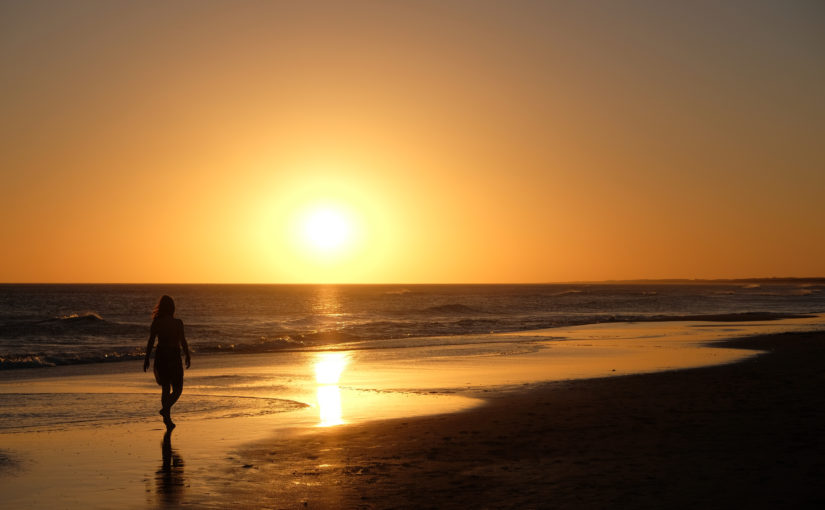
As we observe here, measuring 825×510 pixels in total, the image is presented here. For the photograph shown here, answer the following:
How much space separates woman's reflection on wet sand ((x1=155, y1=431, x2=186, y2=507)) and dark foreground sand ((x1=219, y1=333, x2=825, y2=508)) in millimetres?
505

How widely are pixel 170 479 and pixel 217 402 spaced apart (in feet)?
23.6

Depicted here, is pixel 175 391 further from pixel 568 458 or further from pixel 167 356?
pixel 568 458

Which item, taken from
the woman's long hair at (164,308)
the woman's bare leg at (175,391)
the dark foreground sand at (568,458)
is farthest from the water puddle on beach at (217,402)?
the woman's long hair at (164,308)

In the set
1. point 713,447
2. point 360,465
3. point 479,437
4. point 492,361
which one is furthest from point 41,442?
point 492,361

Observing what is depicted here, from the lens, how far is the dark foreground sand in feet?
26.0

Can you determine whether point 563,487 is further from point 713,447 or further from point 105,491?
point 105,491

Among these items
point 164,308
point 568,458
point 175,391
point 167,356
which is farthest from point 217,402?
point 568,458

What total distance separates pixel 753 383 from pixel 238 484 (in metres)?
12.7

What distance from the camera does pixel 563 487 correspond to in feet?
27.2

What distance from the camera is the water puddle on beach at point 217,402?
9.07 meters

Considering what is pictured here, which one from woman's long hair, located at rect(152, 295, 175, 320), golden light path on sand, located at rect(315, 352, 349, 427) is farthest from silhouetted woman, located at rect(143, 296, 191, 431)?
golden light path on sand, located at rect(315, 352, 349, 427)

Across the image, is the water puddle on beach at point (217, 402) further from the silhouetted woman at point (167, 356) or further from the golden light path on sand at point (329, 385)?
the silhouetted woman at point (167, 356)

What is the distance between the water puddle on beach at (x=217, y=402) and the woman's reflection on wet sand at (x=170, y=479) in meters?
0.02

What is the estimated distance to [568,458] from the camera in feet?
32.2
